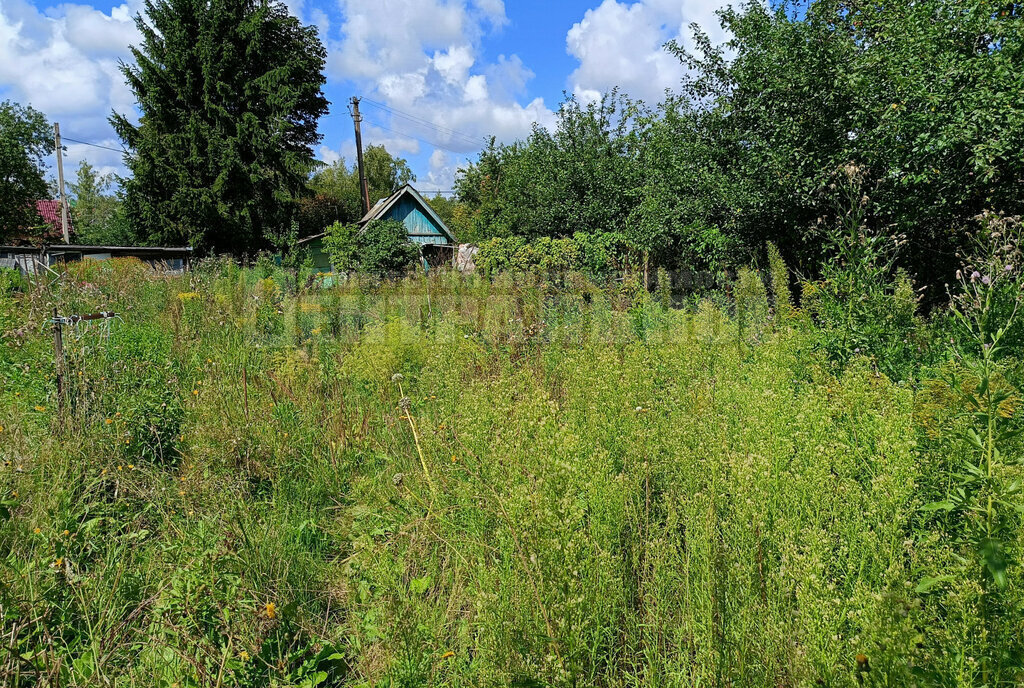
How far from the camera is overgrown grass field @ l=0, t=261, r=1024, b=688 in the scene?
1.58 meters

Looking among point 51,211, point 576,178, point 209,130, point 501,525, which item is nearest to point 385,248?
point 576,178

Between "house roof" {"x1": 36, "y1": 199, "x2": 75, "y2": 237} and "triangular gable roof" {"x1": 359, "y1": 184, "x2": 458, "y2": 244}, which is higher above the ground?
"house roof" {"x1": 36, "y1": 199, "x2": 75, "y2": 237}

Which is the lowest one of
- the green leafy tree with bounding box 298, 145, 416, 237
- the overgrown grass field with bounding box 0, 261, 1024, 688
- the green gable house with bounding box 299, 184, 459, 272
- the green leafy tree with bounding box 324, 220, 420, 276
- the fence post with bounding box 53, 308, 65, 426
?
the overgrown grass field with bounding box 0, 261, 1024, 688

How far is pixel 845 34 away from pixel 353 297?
22.8 feet

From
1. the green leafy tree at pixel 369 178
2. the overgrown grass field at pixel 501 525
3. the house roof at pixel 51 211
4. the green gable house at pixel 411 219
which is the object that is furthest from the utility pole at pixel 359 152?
the overgrown grass field at pixel 501 525

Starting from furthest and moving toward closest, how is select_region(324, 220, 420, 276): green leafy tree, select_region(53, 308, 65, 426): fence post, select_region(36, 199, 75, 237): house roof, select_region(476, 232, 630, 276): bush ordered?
select_region(36, 199, 75, 237): house roof
select_region(324, 220, 420, 276): green leafy tree
select_region(476, 232, 630, 276): bush
select_region(53, 308, 65, 426): fence post

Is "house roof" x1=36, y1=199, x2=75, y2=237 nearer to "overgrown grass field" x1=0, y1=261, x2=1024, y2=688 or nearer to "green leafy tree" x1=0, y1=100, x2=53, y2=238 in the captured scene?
"green leafy tree" x1=0, y1=100, x2=53, y2=238

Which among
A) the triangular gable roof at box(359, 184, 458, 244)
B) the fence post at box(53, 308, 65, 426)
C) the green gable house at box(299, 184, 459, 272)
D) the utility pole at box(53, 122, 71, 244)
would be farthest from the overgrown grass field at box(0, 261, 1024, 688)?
the utility pole at box(53, 122, 71, 244)

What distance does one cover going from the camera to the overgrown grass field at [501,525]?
158 centimetres

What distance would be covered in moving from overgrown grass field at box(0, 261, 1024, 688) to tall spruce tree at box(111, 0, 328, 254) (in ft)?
72.2

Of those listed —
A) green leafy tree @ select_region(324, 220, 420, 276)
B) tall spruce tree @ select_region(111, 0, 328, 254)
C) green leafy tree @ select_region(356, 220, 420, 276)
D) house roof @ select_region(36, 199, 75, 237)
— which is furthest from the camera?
house roof @ select_region(36, 199, 75, 237)

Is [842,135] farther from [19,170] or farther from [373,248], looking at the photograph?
[19,170]

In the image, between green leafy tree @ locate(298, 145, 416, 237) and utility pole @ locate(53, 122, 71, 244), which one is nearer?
utility pole @ locate(53, 122, 71, 244)

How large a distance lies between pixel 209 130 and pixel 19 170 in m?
12.0
